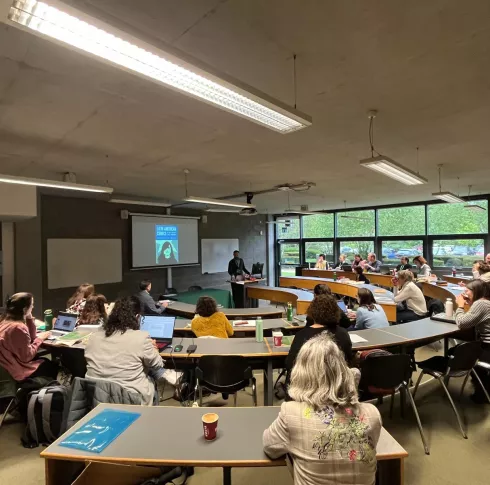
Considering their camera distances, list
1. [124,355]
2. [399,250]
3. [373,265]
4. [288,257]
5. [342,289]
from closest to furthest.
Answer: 1. [124,355]
2. [342,289]
3. [373,265]
4. [399,250]
5. [288,257]

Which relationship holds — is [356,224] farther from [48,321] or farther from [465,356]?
[48,321]

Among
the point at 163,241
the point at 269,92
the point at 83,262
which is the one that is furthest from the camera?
the point at 163,241

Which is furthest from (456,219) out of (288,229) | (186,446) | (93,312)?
(186,446)

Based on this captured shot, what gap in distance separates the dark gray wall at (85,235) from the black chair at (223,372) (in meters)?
5.14

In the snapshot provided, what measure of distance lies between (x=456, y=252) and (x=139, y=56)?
30.8ft

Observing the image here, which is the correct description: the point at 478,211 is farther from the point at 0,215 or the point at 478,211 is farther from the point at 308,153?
the point at 0,215

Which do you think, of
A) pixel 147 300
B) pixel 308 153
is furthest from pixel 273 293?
pixel 308 153

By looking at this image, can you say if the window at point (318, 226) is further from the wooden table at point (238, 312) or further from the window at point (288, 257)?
the wooden table at point (238, 312)

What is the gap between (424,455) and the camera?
2564mm

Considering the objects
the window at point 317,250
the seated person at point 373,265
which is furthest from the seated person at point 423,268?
the window at point 317,250

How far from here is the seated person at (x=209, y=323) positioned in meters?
3.52

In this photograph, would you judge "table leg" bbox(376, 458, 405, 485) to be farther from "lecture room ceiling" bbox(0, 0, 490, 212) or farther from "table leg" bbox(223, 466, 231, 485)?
"lecture room ceiling" bbox(0, 0, 490, 212)

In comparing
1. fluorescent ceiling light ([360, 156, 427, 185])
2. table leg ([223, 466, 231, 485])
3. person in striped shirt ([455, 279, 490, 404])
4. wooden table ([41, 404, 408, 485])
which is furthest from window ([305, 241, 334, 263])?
table leg ([223, 466, 231, 485])

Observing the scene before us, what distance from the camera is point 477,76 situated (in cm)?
224
